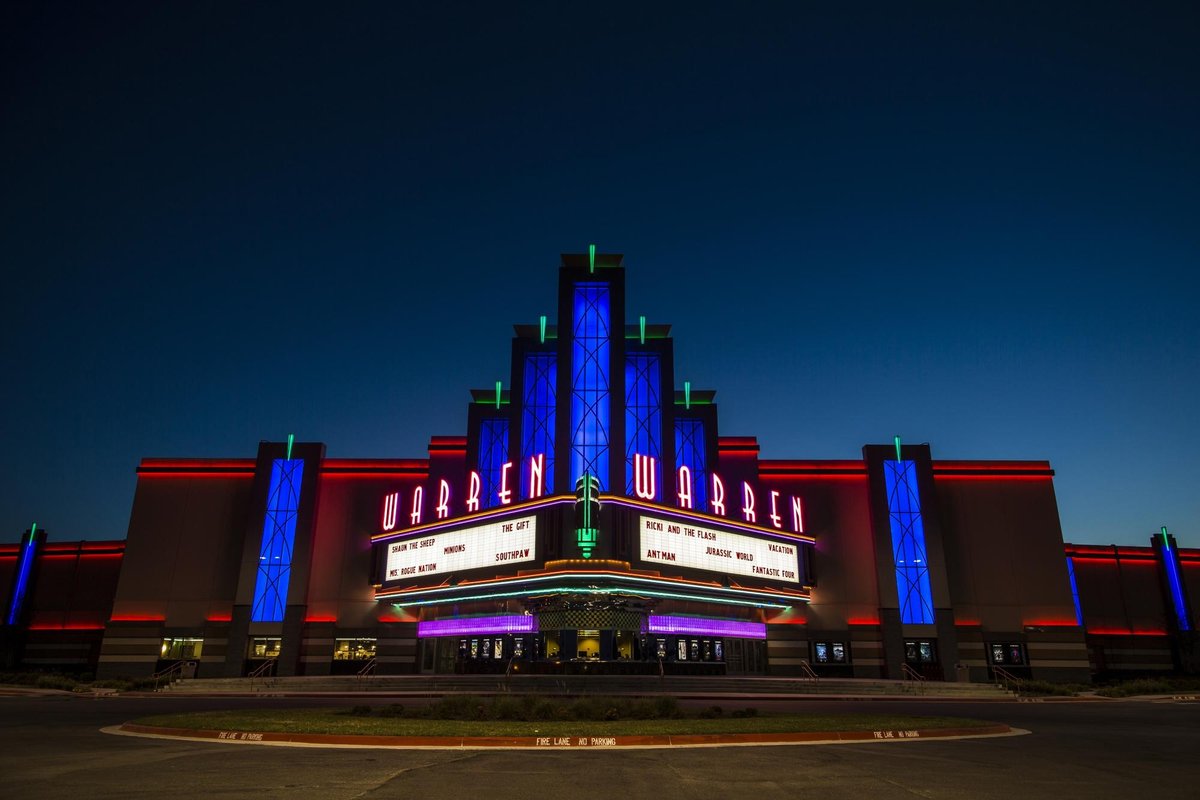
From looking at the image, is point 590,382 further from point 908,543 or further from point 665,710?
point 665,710

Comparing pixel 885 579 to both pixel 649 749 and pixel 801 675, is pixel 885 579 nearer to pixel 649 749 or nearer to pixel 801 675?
pixel 801 675

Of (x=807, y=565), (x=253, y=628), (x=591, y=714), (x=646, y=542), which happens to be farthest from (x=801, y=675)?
(x=253, y=628)

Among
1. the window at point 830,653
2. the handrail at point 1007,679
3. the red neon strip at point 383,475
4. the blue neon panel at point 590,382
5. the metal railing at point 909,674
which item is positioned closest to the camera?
the handrail at point 1007,679

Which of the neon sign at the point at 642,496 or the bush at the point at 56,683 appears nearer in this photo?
the bush at the point at 56,683

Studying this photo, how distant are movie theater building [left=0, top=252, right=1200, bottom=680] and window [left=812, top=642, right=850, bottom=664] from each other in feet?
0.40

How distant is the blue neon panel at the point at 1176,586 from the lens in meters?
51.6

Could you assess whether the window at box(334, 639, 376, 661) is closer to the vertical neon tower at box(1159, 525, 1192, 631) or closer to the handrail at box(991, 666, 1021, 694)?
the handrail at box(991, 666, 1021, 694)

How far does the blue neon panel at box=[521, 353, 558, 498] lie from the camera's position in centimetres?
4606

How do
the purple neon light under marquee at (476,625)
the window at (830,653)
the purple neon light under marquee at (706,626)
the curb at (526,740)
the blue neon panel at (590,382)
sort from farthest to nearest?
the window at (830,653) < the blue neon panel at (590,382) < the purple neon light under marquee at (476,625) < the purple neon light under marquee at (706,626) < the curb at (526,740)

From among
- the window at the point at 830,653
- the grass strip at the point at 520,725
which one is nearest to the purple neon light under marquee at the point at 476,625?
the window at the point at 830,653

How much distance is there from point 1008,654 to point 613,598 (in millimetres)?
26058

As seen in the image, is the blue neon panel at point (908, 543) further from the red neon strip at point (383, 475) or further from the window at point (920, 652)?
the red neon strip at point (383, 475)

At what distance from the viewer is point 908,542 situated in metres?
48.1

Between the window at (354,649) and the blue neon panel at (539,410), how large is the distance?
14532mm
